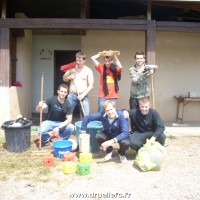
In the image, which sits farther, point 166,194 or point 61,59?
point 61,59

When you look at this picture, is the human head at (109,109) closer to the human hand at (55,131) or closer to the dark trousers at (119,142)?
the dark trousers at (119,142)

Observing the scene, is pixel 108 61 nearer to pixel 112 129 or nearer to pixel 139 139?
pixel 112 129

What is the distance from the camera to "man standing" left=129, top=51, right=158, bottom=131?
5129mm

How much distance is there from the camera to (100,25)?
5848 mm

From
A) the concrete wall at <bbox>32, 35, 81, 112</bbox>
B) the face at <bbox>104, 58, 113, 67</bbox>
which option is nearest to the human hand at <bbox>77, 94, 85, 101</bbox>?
the face at <bbox>104, 58, 113, 67</bbox>

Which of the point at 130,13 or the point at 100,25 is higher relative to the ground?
the point at 130,13

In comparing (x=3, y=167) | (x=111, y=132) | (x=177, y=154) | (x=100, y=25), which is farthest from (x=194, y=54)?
(x=3, y=167)

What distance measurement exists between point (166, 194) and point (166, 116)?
178 inches

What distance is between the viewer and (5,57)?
231 inches

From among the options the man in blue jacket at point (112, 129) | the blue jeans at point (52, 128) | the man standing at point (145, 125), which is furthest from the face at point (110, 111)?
the blue jeans at point (52, 128)

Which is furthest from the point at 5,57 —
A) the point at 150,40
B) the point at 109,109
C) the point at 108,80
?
the point at 150,40

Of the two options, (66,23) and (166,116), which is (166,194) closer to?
(66,23)

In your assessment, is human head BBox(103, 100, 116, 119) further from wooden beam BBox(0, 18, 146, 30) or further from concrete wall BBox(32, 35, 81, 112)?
concrete wall BBox(32, 35, 81, 112)

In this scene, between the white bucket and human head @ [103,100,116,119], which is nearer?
human head @ [103,100,116,119]
